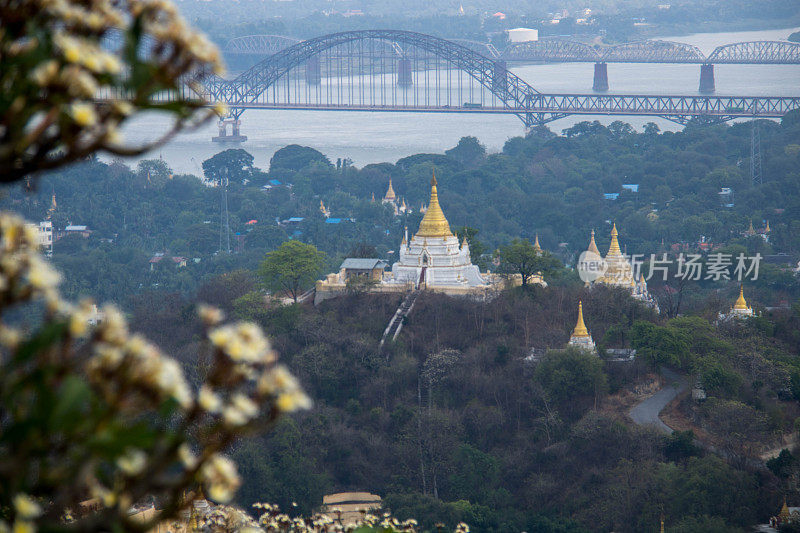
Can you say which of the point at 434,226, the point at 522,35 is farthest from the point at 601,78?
the point at 434,226

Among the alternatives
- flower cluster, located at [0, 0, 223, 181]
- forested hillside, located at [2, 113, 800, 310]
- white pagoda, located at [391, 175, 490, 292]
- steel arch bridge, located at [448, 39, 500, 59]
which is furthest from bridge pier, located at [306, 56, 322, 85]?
flower cluster, located at [0, 0, 223, 181]

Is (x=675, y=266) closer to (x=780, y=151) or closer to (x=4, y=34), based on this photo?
(x=780, y=151)

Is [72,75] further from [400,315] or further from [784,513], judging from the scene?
[400,315]

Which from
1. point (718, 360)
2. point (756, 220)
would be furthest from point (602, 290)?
point (756, 220)

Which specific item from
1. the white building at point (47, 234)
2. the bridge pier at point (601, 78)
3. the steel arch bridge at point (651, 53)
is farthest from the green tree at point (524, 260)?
the steel arch bridge at point (651, 53)

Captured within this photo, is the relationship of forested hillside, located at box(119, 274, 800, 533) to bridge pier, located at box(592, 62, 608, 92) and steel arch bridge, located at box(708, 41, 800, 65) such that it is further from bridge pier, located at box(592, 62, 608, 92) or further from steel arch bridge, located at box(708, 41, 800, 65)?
steel arch bridge, located at box(708, 41, 800, 65)
